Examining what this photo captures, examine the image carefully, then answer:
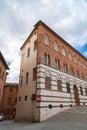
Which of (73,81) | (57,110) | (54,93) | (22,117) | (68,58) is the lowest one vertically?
(22,117)

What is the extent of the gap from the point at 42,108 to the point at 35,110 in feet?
2.75

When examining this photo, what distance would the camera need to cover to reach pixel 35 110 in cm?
1292

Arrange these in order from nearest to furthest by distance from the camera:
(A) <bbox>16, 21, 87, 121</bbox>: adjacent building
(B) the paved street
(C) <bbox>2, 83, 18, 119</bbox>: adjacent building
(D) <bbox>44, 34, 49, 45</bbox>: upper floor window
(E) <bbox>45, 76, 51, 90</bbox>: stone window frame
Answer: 1. (B) the paved street
2. (A) <bbox>16, 21, 87, 121</bbox>: adjacent building
3. (E) <bbox>45, 76, 51, 90</bbox>: stone window frame
4. (D) <bbox>44, 34, 49, 45</bbox>: upper floor window
5. (C) <bbox>2, 83, 18, 119</bbox>: adjacent building

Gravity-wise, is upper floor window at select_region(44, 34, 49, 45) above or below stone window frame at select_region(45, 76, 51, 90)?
above

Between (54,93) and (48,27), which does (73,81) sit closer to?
(54,93)

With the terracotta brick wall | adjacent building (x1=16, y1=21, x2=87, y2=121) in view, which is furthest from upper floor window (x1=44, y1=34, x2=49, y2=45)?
the terracotta brick wall

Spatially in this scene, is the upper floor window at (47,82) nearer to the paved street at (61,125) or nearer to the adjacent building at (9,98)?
the paved street at (61,125)

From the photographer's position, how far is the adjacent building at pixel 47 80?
1368cm

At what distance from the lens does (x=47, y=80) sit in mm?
15070

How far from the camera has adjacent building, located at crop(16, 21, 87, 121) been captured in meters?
13.7

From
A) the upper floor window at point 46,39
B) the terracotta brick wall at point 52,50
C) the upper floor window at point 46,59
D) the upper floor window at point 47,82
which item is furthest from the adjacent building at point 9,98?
the upper floor window at point 46,39

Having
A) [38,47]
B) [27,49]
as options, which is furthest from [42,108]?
[27,49]

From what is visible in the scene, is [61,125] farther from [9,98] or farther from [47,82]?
[9,98]

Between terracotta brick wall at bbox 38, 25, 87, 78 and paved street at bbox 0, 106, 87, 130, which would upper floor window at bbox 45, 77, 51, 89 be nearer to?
terracotta brick wall at bbox 38, 25, 87, 78
